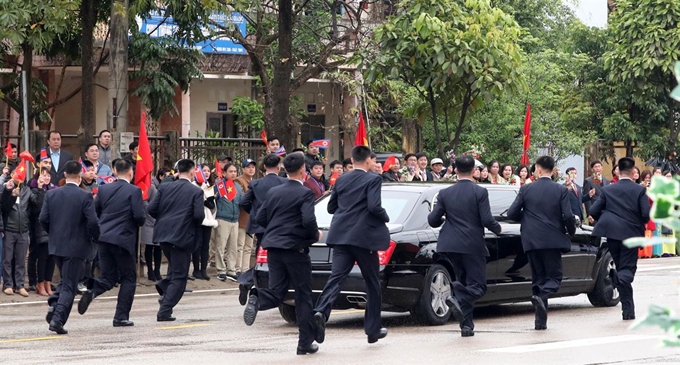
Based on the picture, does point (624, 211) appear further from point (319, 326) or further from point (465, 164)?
point (319, 326)

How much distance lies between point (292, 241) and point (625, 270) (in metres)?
4.04

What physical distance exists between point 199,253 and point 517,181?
5.52 m

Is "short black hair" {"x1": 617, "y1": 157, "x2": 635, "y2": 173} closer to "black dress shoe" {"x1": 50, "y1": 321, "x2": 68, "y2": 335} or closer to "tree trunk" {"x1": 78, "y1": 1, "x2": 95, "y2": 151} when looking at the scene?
"black dress shoe" {"x1": 50, "y1": 321, "x2": 68, "y2": 335}

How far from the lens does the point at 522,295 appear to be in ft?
42.5

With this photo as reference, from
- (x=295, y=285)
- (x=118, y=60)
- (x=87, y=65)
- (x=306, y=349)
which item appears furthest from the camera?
(x=87, y=65)

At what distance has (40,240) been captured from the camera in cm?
1558

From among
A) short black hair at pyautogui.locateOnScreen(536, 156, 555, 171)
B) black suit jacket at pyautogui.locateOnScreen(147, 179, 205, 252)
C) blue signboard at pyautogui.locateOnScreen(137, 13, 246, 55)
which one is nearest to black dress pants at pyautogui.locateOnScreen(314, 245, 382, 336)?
short black hair at pyautogui.locateOnScreen(536, 156, 555, 171)

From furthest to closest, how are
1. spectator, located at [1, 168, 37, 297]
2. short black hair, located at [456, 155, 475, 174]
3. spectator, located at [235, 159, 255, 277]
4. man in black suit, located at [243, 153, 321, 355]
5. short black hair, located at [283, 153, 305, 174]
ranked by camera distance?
spectator, located at [235, 159, 255, 277] < spectator, located at [1, 168, 37, 297] < short black hair, located at [456, 155, 475, 174] < short black hair, located at [283, 153, 305, 174] < man in black suit, located at [243, 153, 321, 355]

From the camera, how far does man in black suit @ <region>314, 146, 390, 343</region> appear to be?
33.4 feet

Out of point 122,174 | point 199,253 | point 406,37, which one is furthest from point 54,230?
point 406,37

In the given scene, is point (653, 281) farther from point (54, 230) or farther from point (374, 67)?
point (54, 230)

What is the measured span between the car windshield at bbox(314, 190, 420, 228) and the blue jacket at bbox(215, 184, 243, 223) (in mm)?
5789

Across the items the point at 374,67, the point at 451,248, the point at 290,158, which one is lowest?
the point at 451,248

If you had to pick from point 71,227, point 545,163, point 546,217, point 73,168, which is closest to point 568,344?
point 546,217
